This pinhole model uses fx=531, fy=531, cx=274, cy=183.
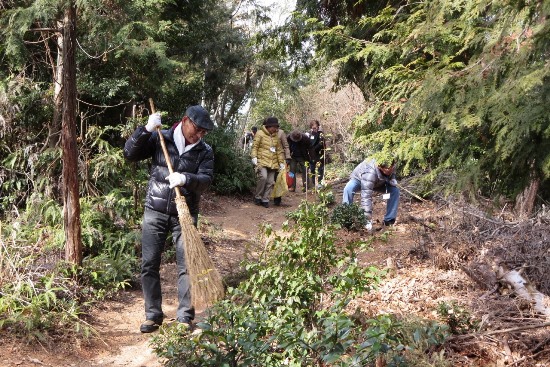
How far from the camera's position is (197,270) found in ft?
14.8

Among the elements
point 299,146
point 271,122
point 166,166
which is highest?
point 271,122

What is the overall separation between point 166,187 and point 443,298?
3.01 m

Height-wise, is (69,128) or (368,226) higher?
(69,128)

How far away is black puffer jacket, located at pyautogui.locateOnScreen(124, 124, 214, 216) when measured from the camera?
4.93m

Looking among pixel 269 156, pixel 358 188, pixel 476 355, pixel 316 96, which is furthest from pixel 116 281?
pixel 316 96

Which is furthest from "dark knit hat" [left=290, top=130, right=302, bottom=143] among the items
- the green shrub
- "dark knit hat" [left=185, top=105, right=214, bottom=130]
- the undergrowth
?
the undergrowth

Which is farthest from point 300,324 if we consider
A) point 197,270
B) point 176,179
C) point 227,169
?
point 227,169

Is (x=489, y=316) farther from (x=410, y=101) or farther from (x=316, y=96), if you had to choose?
(x=316, y=96)

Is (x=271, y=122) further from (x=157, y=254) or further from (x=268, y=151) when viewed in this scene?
(x=157, y=254)

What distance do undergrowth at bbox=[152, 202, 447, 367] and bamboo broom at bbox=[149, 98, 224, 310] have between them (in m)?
0.41

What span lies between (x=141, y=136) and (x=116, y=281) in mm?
2140

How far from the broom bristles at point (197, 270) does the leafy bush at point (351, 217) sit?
421 cm

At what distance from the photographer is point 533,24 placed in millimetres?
3068

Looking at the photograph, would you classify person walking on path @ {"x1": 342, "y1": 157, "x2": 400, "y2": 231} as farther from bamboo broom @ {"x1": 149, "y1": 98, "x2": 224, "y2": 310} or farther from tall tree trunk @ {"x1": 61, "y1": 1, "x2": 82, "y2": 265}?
tall tree trunk @ {"x1": 61, "y1": 1, "x2": 82, "y2": 265}
